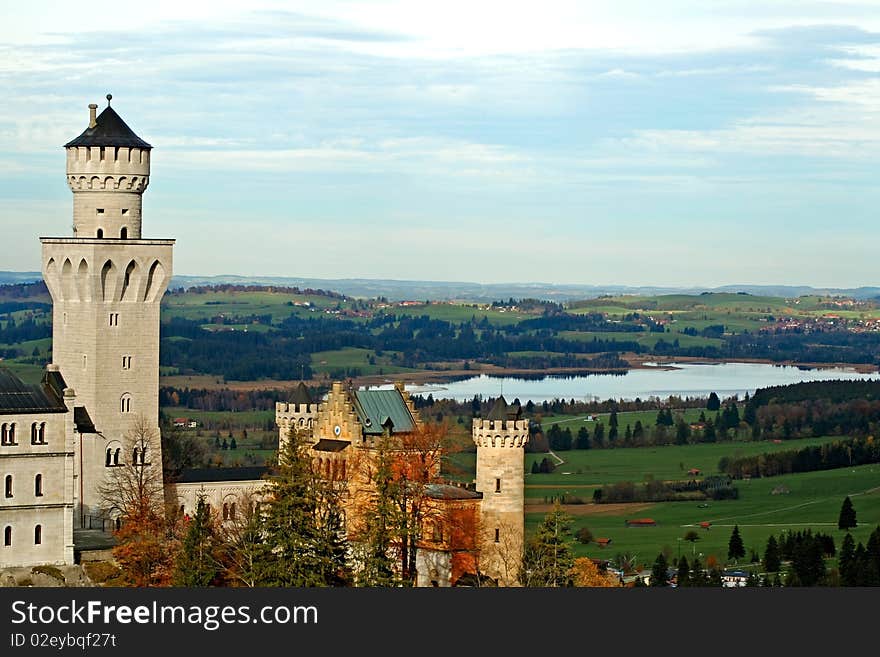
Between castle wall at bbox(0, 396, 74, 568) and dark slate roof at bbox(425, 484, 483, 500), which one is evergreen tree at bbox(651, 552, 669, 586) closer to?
dark slate roof at bbox(425, 484, 483, 500)

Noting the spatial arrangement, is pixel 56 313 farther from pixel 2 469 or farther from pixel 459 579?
pixel 459 579

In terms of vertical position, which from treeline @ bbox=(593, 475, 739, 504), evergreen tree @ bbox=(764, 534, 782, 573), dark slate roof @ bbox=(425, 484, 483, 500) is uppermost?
dark slate roof @ bbox=(425, 484, 483, 500)

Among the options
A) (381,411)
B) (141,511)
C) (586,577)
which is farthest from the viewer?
(381,411)

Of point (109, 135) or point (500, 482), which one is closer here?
point (500, 482)

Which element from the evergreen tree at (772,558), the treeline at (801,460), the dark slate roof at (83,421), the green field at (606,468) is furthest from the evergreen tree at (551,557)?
the treeline at (801,460)

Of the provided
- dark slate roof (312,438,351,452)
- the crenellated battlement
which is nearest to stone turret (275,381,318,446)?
dark slate roof (312,438,351,452)

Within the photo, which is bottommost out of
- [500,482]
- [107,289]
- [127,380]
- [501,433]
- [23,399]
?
[500,482]

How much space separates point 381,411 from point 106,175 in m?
13.6

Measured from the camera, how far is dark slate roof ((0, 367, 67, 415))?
218 feet

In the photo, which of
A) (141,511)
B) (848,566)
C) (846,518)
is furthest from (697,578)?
(846,518)

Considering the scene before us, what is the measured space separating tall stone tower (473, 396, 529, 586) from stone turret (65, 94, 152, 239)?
16.2 meters

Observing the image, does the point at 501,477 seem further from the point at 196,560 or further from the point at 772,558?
the point at 772,558

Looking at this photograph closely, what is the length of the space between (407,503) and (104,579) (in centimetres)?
1024

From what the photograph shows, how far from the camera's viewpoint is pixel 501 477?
7006 cm
